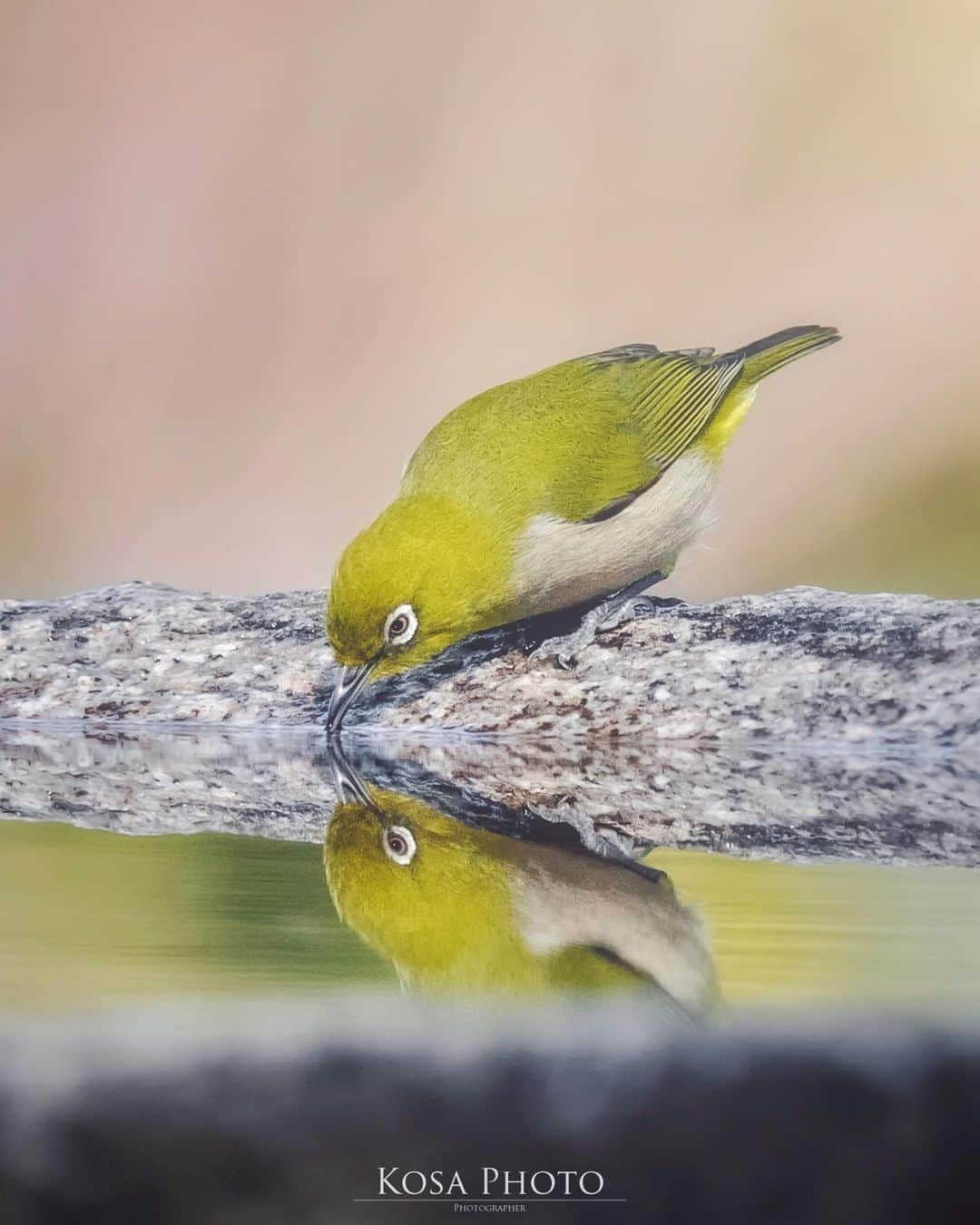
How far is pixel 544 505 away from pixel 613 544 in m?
0.20

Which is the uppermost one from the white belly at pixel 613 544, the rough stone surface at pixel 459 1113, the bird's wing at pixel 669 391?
the bird's wing at pixel 669 391

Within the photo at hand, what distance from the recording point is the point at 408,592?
3266mm

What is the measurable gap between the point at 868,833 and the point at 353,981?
1.07 metres

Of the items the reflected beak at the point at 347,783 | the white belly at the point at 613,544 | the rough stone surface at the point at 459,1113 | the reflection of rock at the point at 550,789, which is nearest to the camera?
the rough stone surface at the point at 459,1113

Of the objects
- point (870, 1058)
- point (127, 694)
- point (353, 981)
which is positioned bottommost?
point (870, 1058)

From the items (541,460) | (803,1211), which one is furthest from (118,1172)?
(541,460)

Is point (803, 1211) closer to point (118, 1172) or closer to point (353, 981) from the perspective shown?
point (353, 981)

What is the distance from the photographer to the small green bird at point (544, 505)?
3289mm

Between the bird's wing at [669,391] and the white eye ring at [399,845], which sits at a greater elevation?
the bird's wing at [669,391]

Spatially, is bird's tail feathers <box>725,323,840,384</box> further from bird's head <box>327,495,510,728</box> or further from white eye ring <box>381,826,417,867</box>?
white eye ring <box>381,826,417,867</box>

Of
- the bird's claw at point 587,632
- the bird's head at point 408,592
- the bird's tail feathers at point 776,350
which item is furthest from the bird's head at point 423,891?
the bird's tail feathers at point 776,350

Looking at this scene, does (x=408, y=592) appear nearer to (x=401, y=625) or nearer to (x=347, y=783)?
(x=401, y=625)

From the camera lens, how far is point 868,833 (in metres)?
2.20

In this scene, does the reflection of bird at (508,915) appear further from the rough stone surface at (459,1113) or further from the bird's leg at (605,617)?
the bird's leg at (605,617)
